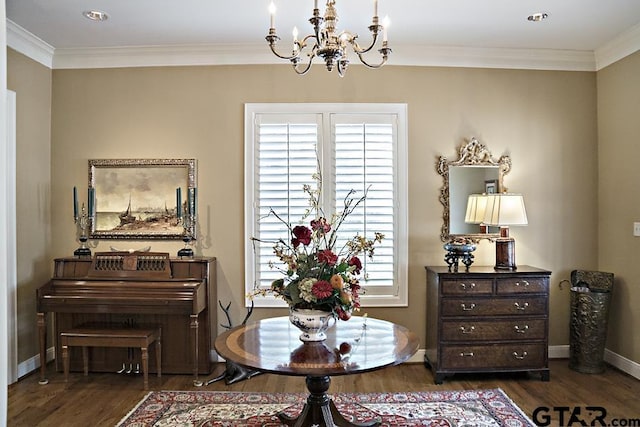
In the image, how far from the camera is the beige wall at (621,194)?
380cm

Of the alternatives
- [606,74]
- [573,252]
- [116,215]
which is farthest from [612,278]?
[116,215]

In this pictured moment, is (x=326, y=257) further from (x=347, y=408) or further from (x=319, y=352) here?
(x=347, y=408)

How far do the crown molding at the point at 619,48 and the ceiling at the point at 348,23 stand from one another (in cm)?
3

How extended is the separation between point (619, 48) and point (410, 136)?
1880 mm

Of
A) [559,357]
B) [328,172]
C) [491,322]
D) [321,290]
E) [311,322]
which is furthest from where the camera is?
[559,357]

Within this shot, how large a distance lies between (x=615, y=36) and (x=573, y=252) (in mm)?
1868

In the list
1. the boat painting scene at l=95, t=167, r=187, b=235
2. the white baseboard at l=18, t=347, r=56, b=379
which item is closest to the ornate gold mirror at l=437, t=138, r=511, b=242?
the boat painting scene at l=95, t=167, r=187, b=235

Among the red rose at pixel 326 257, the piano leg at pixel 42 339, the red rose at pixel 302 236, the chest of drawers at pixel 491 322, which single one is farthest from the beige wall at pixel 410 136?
the red rose at pixel 326 257

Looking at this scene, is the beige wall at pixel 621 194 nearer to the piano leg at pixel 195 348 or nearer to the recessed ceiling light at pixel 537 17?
the recessed ceiling light at pixel 537 17

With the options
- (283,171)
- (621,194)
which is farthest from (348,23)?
(621,194)

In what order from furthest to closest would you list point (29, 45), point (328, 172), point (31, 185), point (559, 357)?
point (559, 357)
point (328, 172)
point (31, 185)
point (29, 45)

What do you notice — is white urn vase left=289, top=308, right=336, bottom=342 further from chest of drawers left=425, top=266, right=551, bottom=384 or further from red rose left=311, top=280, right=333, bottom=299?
chest of drawers left=425, top=266, right=551, bottom=384

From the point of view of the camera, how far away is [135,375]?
3.84 metres

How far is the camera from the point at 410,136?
4168mm
